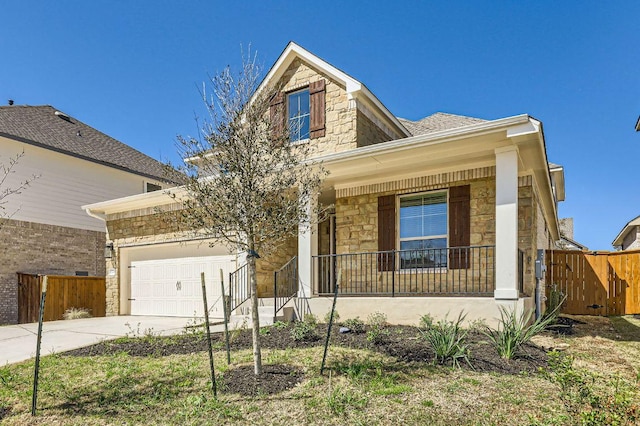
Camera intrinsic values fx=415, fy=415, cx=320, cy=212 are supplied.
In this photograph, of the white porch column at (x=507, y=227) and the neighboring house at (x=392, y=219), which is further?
the neighboring house at (x=392, y=219)

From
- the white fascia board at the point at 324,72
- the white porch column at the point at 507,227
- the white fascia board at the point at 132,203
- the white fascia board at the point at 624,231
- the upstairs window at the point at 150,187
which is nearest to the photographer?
the white porch column at the point at 507,227

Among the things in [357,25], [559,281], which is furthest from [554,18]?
[559,281]

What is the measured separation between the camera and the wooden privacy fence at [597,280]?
995cm

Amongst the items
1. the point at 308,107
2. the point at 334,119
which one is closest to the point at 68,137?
the point at 308,107

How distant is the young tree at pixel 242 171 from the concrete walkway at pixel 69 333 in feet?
12.6

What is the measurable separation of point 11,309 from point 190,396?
12198 mm

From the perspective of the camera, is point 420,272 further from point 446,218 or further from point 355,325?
point 355,325

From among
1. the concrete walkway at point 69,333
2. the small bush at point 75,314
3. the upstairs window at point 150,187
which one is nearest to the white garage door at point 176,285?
the concrete walkway at point 69,333

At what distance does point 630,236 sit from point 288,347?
24.2 metres

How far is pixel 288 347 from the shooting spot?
5.77 metres

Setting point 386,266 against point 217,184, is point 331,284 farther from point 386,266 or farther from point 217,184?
point 217,184

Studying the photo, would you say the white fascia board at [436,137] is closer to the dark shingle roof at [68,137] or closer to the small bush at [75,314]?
the small bush at [75,314]

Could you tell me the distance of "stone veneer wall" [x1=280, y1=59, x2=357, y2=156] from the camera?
936cm

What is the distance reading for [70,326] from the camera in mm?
9258
